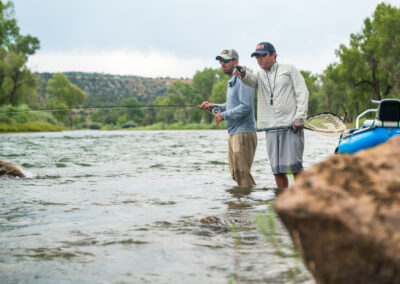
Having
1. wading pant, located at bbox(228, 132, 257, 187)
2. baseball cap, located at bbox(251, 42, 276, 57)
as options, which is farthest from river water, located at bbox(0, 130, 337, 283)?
baseball cap, located at bbox(251, 42, 276, 57)

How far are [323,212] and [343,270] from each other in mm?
257

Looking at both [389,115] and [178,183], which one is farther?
[178,183]

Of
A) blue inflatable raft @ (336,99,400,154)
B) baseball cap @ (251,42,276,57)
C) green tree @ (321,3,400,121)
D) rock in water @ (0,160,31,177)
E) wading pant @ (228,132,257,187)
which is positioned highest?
green tree @ (321,3,400,121)

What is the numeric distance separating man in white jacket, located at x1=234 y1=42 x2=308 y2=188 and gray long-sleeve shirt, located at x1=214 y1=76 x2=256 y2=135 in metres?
0.68

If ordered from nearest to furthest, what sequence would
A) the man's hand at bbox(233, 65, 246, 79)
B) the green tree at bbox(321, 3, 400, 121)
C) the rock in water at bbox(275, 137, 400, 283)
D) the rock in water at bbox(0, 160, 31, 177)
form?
the rock in water at bbox(275, 137, 400, 283), the man's hand at bbox(233, 65, 246, 79), the rock in water at bbox(0, 160, 31, 177), the green tree at bbox(321, 3, 400, 121)

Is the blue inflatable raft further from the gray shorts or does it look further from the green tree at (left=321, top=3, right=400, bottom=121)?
the green tree at (left=321, top=3, right=400, bottom=121)

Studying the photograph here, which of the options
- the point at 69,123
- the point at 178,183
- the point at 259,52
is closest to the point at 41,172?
the point at 178,183

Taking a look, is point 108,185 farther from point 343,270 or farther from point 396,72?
point 396,72

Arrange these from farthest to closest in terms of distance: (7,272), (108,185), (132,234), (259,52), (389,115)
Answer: (108,185) → (259,52) → (389,115) → (132,234) → (7,272)

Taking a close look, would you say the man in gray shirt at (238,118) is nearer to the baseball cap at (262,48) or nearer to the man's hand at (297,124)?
the baseball cap at (262,48)

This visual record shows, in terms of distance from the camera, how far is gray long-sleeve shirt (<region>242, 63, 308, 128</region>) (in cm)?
641

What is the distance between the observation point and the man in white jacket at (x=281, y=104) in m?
6.42

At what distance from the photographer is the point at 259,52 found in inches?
253

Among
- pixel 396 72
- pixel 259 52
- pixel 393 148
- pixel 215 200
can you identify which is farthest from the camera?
pixel 396 72
